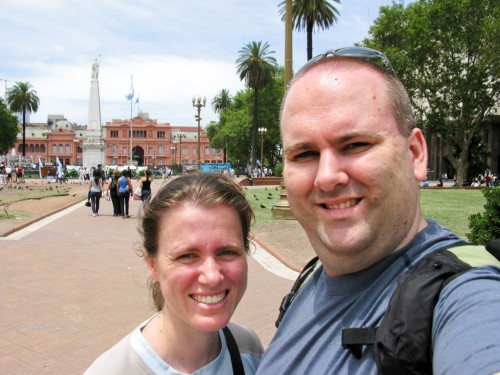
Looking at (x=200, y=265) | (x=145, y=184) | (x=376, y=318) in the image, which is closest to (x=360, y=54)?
(x=376, y=318)

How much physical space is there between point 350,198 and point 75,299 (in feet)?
21.1

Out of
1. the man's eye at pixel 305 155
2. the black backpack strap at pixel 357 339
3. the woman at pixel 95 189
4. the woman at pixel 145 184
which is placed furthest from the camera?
the woman at pixel 95 189

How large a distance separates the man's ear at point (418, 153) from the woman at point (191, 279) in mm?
736

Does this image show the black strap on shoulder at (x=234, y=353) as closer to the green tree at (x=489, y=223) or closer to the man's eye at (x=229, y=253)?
the man's eye at (x=229, y=253)

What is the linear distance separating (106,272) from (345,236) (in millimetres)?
8051

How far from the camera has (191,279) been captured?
1.75m

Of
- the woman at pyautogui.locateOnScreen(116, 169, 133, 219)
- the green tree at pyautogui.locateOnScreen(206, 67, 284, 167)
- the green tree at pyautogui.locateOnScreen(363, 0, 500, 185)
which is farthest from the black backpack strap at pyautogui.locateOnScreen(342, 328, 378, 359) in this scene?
the green tree at pyautogui.locateOnScreen(206, 67, 284, 167)

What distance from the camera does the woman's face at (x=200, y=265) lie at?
1743mm

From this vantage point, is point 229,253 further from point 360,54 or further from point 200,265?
point 360,54

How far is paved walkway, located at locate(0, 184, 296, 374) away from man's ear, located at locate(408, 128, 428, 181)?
1.72 meters

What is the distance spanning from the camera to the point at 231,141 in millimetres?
65188

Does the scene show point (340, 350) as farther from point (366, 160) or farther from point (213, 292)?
point (213, 292)

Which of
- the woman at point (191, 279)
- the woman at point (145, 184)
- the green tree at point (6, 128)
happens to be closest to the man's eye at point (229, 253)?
the woman at point (191, 279)

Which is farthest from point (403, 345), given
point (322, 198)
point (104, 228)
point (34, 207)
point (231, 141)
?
point (231, 141)
